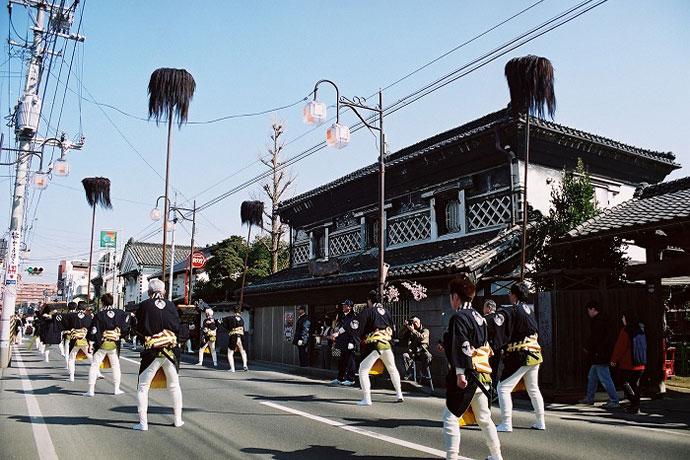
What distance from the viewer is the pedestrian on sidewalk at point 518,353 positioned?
288 inches

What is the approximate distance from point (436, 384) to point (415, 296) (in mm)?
2415

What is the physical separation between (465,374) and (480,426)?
21.8 inches

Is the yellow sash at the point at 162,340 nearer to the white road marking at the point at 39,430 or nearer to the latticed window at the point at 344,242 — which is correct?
the white road marking at the point at 39,430

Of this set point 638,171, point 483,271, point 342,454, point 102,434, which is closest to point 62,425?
point 102,434

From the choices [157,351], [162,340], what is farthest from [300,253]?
[157,351]

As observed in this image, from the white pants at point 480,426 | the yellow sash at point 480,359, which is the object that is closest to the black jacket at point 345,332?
the yellow sash at point 480,359

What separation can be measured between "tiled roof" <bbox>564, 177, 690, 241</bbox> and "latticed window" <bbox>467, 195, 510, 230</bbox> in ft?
9.43

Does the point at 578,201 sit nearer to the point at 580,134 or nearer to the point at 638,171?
the point at 580,134

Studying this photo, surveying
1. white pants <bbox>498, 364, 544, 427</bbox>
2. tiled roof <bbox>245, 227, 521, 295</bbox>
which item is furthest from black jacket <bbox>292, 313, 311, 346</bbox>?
white pants <bbox>498, 364, 544, 427</bbox>

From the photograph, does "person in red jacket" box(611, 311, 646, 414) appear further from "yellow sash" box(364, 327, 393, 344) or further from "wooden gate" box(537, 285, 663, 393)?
"yellow sash" box(364, 327, 393, 344)

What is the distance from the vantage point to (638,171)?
1786 centimetres

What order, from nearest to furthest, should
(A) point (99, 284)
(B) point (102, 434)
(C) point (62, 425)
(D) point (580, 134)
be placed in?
1. (B) point (102, 434)
2. (C) point (62, 425)
3. (D) point (580, 134)
4. (A) point (99, 284)

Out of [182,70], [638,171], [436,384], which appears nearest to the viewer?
[436,384]

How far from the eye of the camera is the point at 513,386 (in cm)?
744
